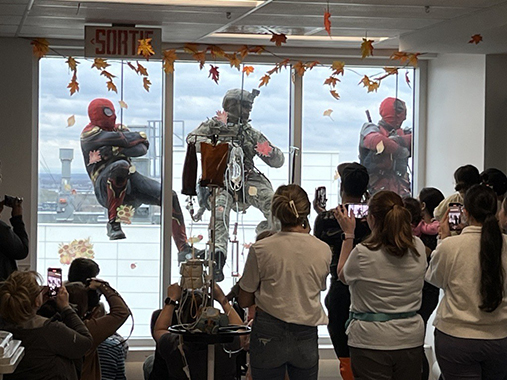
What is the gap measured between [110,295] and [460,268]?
5.25 ft

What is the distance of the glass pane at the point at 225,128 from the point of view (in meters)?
6.85

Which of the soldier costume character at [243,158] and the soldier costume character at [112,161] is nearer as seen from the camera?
the soldier costume character at [112,161]

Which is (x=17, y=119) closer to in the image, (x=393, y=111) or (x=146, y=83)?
(x=146, y=83)

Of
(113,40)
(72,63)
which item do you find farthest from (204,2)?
(72,63)

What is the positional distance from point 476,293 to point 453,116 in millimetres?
3142

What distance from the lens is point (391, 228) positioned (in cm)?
376

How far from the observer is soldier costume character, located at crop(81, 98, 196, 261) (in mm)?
6707

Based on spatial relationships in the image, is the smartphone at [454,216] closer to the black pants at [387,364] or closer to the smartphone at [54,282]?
the black pants at [387,364]

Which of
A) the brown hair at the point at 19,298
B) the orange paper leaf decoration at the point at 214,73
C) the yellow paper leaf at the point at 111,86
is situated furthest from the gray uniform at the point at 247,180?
the brown hair at the point at 19,298

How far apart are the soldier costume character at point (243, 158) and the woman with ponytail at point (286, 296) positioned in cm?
294

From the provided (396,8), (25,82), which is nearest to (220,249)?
(25,82)

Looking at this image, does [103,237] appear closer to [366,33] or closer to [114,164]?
[114,164]

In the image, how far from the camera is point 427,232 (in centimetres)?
485

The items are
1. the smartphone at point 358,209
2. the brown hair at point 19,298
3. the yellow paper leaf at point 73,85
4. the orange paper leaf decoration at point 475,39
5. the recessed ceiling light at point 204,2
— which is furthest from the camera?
the yellow paper leaf at point 73,85
